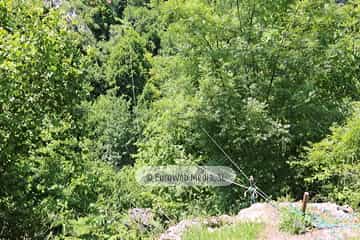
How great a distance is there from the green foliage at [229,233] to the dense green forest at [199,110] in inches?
50.0

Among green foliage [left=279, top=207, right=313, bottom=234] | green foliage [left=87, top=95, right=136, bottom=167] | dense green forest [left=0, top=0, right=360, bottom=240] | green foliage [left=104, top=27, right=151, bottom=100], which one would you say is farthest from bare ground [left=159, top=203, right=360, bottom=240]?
green foliage [left=104, top=27, right=151, bottom=100]

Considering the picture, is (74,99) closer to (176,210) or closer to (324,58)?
(176,210)

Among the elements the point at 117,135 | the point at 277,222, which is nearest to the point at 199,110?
the point at 277,222

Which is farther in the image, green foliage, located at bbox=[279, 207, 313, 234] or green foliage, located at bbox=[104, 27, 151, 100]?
green foliage, located at bbox=[104, 27, 151, 100]

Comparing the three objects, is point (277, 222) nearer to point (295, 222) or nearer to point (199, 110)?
point (295, 222)

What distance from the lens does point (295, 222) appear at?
4262 millimetres

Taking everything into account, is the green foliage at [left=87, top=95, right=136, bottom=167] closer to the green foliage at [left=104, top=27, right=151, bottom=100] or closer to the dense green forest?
the green foliage at [left=104, top=27, right=151, bottom=100]

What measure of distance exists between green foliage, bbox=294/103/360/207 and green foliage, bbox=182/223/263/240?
2.19 metres

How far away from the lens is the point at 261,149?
7918mm

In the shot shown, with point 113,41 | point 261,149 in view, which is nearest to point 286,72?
point 261,149

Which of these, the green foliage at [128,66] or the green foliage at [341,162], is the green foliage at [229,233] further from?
the green foliage at [128,66]

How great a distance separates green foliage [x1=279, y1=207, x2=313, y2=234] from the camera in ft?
13.9

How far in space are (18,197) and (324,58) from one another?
19.9ft

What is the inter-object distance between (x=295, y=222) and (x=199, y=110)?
146 inches
